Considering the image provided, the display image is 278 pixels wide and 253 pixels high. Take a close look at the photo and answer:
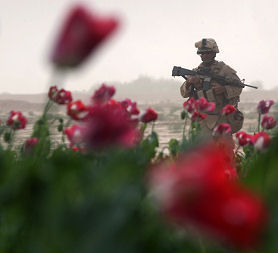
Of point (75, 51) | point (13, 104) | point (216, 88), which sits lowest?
point (13, 104)

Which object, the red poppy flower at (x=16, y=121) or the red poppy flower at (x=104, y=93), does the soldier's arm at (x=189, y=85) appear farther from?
the red poppy flower at (x=104, y=93)

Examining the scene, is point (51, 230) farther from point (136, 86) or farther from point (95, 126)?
point (136, 86)

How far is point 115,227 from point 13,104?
4842 cm

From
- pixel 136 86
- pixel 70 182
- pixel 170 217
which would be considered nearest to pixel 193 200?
pixel 170 217

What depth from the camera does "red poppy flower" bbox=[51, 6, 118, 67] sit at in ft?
1.98

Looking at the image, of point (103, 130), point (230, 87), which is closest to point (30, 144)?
point (103, 130)

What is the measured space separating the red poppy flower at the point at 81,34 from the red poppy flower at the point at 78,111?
3.28ft

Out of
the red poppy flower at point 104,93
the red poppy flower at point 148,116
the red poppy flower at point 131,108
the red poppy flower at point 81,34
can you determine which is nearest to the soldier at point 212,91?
the red poppy flower at point 148,116

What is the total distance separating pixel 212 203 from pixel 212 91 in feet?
18.1

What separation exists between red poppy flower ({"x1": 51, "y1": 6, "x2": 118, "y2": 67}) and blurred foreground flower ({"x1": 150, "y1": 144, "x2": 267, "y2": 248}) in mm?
221

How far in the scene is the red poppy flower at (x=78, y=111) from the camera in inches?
65.6

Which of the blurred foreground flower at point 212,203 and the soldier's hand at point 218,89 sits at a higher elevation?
the blurred foreground flower at point 212,203

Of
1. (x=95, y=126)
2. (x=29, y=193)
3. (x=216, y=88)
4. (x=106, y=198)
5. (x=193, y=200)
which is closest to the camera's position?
(x=193, y=200)

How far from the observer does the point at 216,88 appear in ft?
19.4
